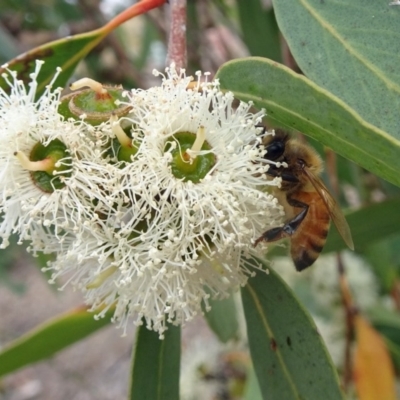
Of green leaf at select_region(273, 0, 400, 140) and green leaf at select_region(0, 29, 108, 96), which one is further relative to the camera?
green leaf at select_region(0, 29, 108, 96)

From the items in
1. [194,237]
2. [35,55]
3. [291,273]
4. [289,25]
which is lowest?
[194,237]

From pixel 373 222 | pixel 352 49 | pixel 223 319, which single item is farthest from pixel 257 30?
pixel 352 49

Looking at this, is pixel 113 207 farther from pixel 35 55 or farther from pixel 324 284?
pixel 324 284

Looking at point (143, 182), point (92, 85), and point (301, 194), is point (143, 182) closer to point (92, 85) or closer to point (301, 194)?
point (92, 85)

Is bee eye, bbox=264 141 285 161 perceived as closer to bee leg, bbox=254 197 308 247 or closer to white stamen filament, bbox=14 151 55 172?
bee leg, bbox=254 197 308 247

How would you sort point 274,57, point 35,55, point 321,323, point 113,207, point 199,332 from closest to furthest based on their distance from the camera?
point 113,207
point 35,55
point 274,57
point 321,323
point 199,332

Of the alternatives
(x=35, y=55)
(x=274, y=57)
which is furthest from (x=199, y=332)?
(x=35, y=55)

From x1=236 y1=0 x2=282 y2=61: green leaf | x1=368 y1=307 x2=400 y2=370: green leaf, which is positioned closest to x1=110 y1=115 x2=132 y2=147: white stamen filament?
x1=236 y1=0 x2=282 y2=61: green leaf
